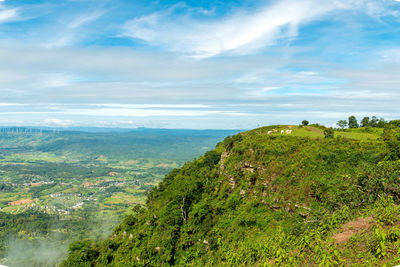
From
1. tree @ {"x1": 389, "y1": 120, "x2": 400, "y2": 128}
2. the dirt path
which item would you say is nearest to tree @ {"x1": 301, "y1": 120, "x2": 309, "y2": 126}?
tree @ {"x1": 389, "y1": 120, "x2": 400, "y2": 128}

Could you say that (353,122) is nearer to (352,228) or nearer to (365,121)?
(365,121)

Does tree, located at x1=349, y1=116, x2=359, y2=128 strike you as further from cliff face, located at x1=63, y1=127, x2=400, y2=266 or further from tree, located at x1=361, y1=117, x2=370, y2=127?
cliff face, located at x1=63, y1=127, x2=400, y2=266

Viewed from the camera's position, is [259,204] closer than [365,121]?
Yes

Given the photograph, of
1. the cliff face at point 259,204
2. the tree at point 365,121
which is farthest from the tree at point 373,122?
the cliff face at point 259,204

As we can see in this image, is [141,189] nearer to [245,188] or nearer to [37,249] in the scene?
[37,249]

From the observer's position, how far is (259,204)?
24.7 metres

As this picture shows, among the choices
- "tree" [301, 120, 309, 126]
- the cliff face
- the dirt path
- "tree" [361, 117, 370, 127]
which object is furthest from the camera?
"tree" [361, 117, 370, 127]

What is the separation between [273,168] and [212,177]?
1297cm

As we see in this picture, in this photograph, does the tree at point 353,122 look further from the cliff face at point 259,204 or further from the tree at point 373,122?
the cliff face at point 259,204

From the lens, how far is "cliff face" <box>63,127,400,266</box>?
48.5 ft

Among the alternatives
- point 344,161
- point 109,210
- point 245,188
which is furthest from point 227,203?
point 109,210

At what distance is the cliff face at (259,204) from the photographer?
14797 millimetres

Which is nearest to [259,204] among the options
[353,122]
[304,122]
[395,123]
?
[304,122]

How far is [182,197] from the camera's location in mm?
33344
